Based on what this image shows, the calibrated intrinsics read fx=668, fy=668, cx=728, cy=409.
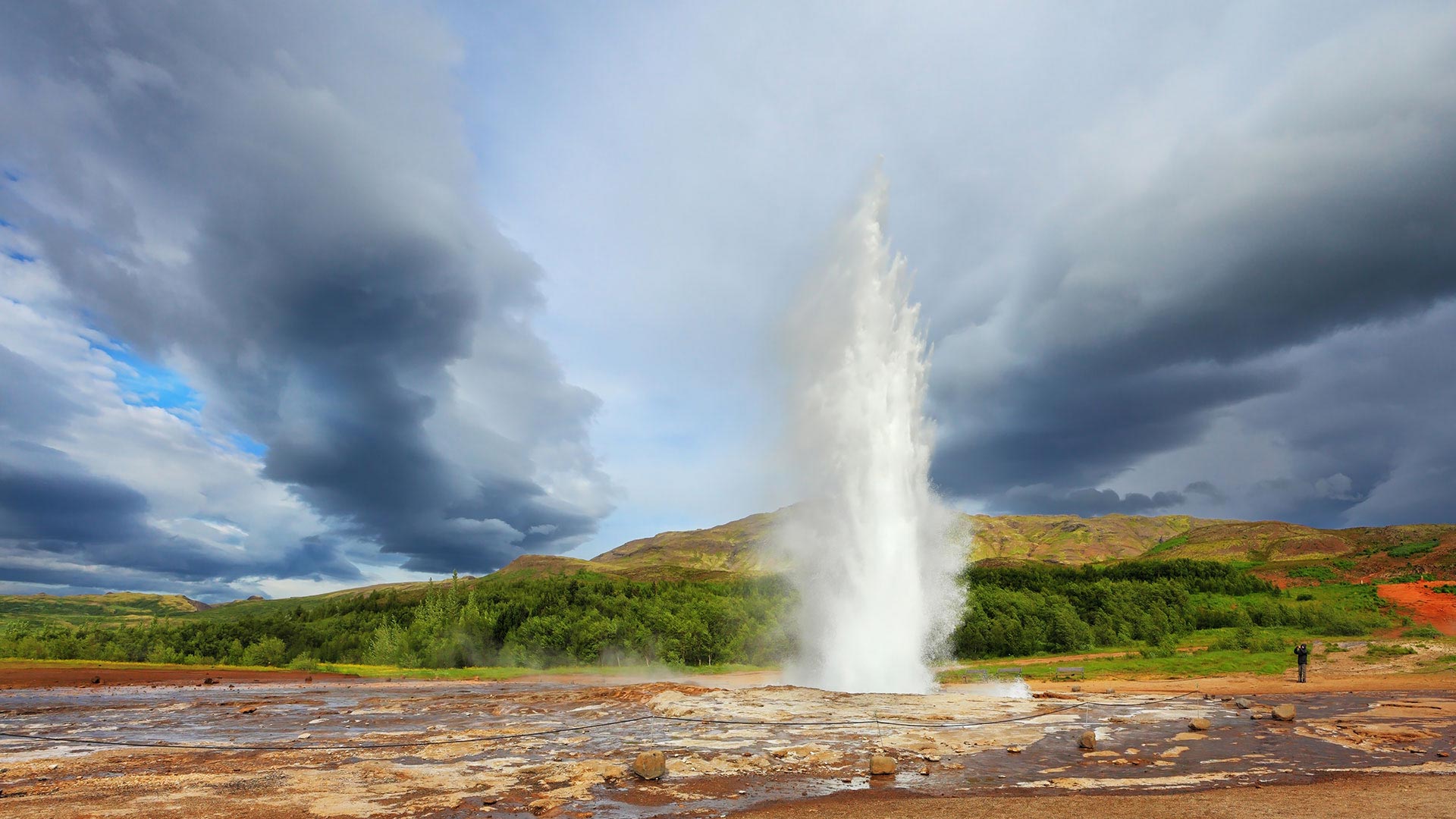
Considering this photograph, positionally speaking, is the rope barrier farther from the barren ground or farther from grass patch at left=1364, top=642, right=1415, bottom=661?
grass patch at left=1364, top=642, right=1415, bottom=661

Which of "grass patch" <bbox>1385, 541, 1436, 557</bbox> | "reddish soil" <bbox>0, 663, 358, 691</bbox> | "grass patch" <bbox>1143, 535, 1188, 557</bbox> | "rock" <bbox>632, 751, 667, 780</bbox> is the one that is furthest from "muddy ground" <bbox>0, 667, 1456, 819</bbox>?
"grass patch" <bbox>1143, 535, 1188, 557</bbox>

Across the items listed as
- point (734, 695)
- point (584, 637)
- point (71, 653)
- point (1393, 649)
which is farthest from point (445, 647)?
point (1393, 649)

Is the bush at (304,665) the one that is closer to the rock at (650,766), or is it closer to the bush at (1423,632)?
the rock at (650,766)

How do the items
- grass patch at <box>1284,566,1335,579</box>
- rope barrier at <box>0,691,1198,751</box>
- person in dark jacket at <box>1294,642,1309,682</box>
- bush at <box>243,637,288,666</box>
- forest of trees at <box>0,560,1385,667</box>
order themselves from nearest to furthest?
rope barrier at <box>0,691,1198,751</box>
person in dark jacket at <box>1294,642,1309,682</box>
forest of trees at <box>0,560,1385,667</box>
bush at <box>243,637,288,666</box>
grass patch at <box>1284,566,1335,579</box>

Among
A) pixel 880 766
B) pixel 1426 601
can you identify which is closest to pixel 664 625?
pixel 880 766

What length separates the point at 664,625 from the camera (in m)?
75.4

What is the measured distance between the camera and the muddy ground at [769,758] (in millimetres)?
12070

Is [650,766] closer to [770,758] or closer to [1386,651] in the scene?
[770,758]

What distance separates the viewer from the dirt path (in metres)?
10.5

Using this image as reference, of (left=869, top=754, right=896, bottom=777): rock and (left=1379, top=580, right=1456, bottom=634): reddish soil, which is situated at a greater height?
(left=1379, top=580, right=1456, bottom=634): reddish soil

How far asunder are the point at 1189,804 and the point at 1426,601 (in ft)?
257

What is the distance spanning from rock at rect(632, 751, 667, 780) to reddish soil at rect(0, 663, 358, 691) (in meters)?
53.3

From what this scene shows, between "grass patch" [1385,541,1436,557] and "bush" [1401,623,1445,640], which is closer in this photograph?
"bush" [1401,623,1445,640]

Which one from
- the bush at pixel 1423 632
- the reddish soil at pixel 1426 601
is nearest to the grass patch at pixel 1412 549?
the reddish soil at pixel 1426 601
